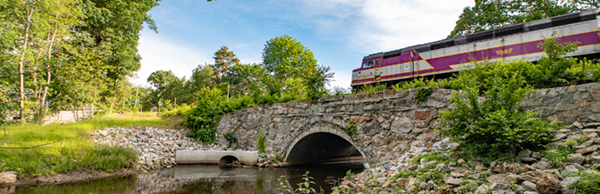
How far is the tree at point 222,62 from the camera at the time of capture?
3619 centimetres

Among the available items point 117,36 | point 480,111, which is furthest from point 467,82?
point 117,36

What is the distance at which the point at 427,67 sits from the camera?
1303 cm

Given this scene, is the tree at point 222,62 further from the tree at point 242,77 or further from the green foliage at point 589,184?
the green foliage at point 589,184

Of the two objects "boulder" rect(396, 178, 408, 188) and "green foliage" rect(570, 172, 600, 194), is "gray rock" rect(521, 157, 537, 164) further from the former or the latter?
"boulder" rect(396, 178, 408, 188)

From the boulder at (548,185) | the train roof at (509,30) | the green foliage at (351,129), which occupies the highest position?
the train roof at (509,30)

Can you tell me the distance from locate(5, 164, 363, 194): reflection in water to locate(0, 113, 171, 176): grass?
0.88m

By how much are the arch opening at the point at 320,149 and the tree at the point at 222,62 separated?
1008 inches

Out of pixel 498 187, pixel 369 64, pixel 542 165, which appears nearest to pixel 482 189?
pixel 498 187

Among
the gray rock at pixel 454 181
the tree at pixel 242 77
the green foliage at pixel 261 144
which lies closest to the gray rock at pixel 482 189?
the gray rock at pixel 454 181

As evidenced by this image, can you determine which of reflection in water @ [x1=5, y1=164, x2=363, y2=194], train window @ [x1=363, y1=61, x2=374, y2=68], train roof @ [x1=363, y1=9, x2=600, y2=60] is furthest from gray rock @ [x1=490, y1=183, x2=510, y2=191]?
train window @ [x1=363, y1=61, x2=374, y2=68]

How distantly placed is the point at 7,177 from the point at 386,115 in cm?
990

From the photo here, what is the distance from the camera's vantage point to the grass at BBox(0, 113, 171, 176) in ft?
24.4

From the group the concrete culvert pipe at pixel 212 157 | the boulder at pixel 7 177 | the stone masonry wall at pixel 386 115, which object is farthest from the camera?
the concrete culvert pipe at pixel 212 157

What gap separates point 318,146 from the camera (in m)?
12.2
